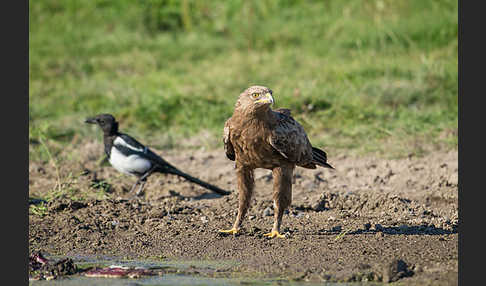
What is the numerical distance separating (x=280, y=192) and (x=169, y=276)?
1.40 metres

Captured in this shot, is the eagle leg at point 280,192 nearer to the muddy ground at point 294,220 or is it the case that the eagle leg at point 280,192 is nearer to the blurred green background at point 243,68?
the muddy ground at point 294,220

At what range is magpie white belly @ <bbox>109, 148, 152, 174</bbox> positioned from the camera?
8562mm

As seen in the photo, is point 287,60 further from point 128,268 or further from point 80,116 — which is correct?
point 128,268

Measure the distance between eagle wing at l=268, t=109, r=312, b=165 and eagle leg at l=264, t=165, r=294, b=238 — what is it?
0.42ft

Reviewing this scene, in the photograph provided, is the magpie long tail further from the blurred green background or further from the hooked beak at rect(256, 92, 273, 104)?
the hooked beak at rect(256, 92, 273, 104)

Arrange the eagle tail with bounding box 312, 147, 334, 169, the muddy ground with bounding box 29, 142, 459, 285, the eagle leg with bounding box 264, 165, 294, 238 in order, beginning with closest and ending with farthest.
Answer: the muddy ground with bounding box 29, 142, 459, 285, the eagle leg with bounding box 264, 165, 294, 238, the eagle tail with bounding box 312, 147, 334, 169

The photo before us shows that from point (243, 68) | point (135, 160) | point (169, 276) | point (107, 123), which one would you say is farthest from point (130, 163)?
point (243, 68)

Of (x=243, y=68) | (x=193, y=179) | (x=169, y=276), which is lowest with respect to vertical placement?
(x=169, y=276)

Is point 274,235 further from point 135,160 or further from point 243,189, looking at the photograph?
point 135,160

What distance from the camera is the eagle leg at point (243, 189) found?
626 centimetres

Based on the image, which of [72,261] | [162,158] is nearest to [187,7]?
[162,158]

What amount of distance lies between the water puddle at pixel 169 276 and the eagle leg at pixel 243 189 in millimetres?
807

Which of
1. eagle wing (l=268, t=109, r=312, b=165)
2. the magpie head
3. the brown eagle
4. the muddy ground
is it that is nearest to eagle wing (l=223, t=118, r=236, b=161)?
the brown eagle

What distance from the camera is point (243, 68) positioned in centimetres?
1212
